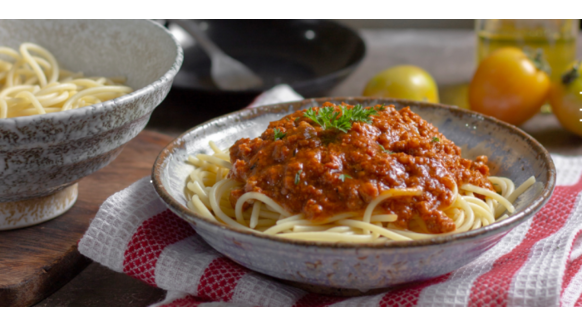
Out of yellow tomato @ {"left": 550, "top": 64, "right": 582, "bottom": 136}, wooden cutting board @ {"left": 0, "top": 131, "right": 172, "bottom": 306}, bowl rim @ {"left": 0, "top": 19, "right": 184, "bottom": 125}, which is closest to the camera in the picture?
bowl rim @ {"left": 0, "top": 19, "right": 184, "bottom": 125}

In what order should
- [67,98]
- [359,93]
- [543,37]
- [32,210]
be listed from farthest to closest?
[359,93]
[543,37]
[67,98]
[32,210]

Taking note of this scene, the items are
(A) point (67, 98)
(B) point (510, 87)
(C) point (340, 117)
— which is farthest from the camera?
(B) point (510, 87)

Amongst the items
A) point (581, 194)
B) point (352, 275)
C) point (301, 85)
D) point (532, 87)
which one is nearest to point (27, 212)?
point (352, 275)

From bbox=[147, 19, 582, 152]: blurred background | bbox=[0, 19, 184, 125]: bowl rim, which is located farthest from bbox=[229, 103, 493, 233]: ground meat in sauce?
bbox=[147, 19, 582, 152]: blurred background

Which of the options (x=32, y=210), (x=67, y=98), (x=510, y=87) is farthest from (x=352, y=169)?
(x=510, y=87)

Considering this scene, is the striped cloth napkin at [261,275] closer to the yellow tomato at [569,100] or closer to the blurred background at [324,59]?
the yellow tomato at [569,100]

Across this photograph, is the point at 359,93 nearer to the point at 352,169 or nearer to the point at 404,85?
the point at 404,85

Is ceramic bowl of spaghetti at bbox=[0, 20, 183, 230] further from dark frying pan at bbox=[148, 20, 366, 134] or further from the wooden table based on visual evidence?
dark frying pan at bbox=[148, 20, 366, 134]
